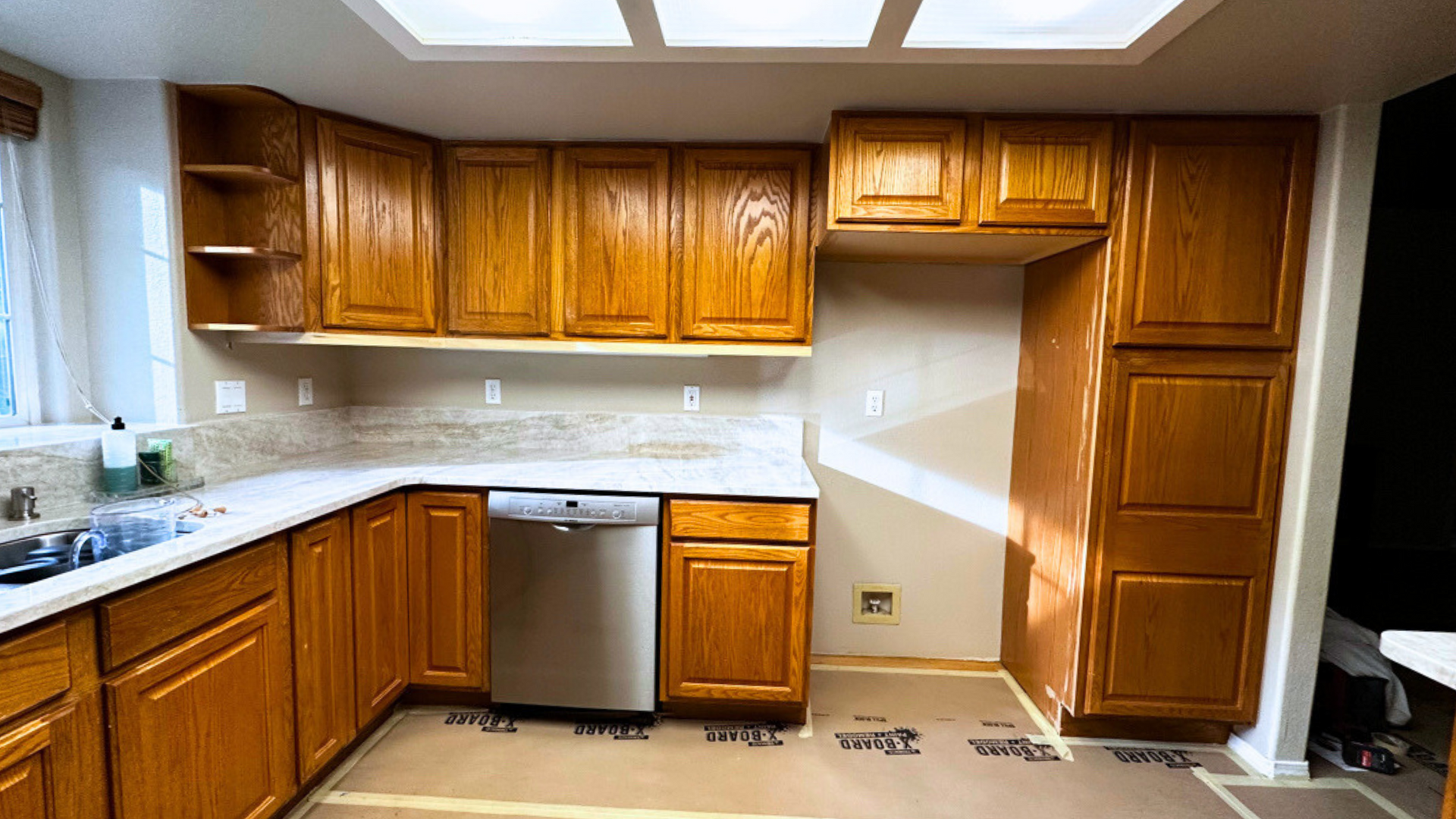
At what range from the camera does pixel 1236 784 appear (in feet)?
6.38

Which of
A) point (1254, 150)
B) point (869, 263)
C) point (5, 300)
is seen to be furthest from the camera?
point (869, 263)

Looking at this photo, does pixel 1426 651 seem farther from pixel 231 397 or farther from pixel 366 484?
pixel 231 397

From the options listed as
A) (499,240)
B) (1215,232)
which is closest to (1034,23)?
(1215,232)

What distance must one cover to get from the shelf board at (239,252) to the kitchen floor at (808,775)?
1.64m

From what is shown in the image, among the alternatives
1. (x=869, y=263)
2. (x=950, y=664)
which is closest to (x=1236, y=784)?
(x=950, y=664)

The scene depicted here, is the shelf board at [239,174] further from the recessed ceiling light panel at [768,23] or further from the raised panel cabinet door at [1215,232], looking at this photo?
the raised panel cabinet door at [1215,232]

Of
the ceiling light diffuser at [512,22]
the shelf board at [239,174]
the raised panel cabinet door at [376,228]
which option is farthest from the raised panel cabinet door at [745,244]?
the shelf board at [239,174]

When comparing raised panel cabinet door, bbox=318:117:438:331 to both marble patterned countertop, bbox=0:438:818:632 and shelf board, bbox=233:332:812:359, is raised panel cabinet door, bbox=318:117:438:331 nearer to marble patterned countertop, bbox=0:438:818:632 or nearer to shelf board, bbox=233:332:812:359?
shelf board, bbox=233:332:812:359

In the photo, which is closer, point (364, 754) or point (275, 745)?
point (275, 745)

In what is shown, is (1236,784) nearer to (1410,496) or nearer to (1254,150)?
(1254,150)

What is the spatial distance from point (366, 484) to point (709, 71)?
5.32ft

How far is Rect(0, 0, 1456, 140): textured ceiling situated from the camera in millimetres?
1433

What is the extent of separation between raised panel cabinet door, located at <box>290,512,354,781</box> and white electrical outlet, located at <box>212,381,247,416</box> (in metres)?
0.70

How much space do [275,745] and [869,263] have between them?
8.26 ft
